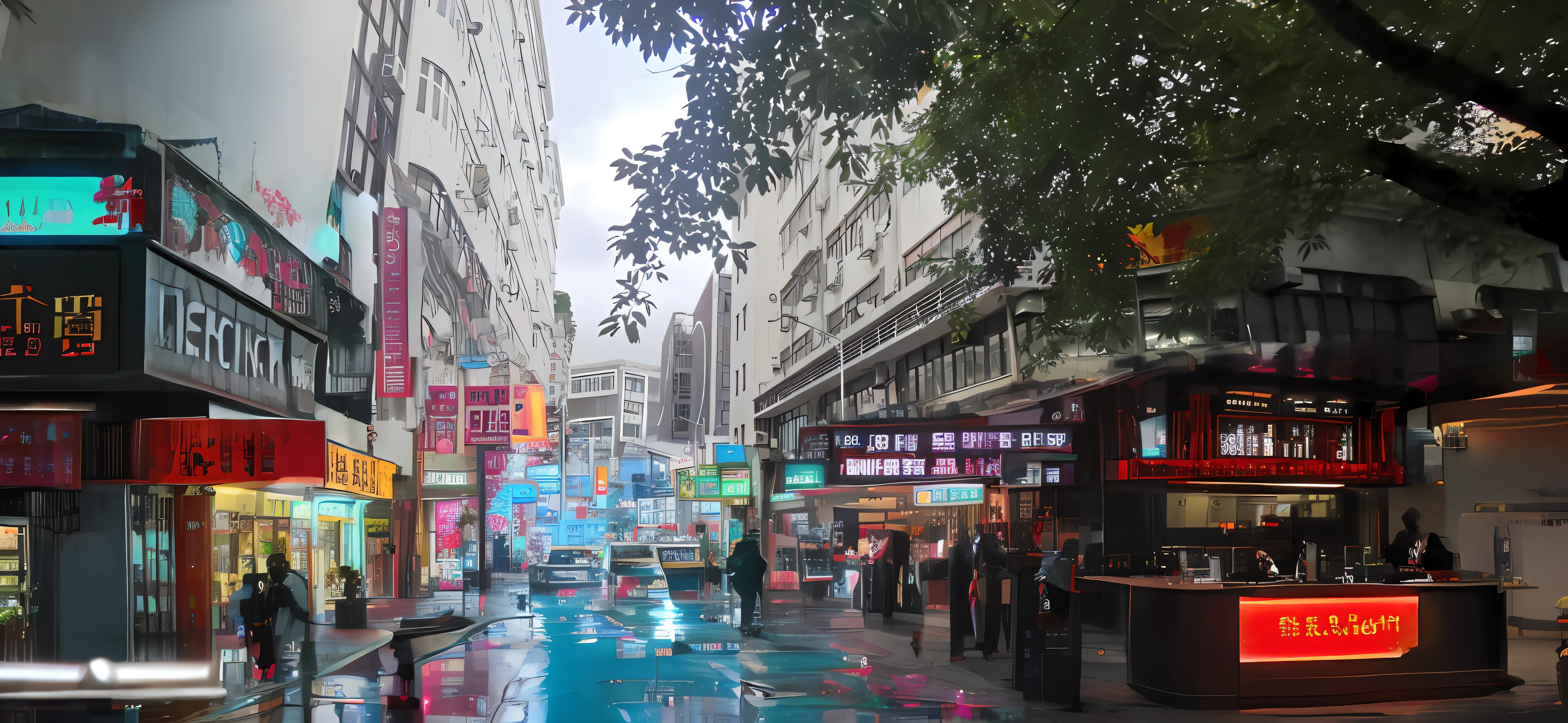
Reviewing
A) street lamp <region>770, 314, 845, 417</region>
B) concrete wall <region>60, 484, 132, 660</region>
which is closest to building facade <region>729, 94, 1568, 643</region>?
street lamp <region>770, 314, 845, 417</region>

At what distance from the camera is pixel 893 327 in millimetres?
31188

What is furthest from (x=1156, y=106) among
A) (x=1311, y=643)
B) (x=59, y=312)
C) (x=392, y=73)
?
(x=392, y=73)

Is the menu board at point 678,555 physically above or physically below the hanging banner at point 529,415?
below

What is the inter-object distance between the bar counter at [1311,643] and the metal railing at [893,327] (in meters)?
6.34

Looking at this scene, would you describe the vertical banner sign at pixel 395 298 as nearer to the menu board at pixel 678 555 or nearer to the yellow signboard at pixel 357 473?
the yellow signboard at pixel 357 473

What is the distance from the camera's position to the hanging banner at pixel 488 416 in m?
32.5

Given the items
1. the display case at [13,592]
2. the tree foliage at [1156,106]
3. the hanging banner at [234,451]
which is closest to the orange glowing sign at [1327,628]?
the tree foliage at [1156,106]

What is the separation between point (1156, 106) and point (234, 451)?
11933 mm

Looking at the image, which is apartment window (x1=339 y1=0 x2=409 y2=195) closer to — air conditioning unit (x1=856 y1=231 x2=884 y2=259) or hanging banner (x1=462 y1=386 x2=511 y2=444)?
hanging banner (x1=462 y1=386 x2=511 y2=444)

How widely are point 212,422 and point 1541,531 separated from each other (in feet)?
77.7

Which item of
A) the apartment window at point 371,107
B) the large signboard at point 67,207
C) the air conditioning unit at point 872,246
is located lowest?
the large signboard at point 67,207

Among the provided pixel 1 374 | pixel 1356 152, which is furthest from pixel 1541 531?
pixel 1 374

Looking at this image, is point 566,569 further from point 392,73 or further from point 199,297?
point 199,297

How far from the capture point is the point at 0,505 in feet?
41.5
